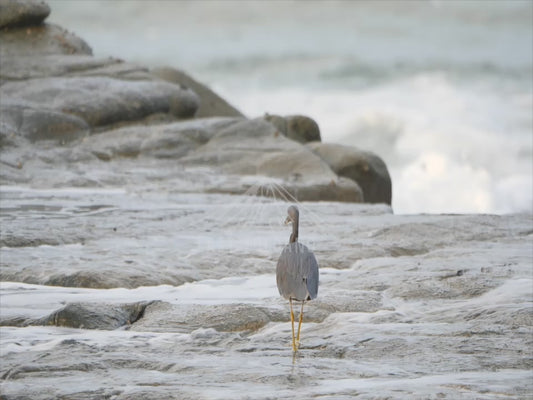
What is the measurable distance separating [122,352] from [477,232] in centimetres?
495

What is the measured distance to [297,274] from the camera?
4266 mm

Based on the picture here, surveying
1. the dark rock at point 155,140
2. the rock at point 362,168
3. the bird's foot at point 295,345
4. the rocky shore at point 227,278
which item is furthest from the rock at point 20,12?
the bird's foot at point 295,345

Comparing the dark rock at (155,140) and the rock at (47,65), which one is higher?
the rock at (47,65)

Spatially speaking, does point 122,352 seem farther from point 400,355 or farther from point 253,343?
point 400,355

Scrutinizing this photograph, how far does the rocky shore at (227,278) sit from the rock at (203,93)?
4.37 meters

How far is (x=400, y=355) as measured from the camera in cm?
494

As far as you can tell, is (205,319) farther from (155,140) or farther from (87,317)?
(155,140)

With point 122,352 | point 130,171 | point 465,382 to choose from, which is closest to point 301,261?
point 465,382

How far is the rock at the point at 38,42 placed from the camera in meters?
18.3

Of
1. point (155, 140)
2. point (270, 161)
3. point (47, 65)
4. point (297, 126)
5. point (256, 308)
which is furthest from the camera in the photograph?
point (47, 65)

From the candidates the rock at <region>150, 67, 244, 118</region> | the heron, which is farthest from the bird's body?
the rock at <region>150, 67, 244, 118</region>

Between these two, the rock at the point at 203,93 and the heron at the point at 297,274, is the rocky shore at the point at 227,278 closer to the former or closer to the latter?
the heron at the point at 297,274

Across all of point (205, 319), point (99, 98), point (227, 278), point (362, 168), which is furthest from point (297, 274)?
point (99, 98)

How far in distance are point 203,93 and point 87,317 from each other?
1462cm
